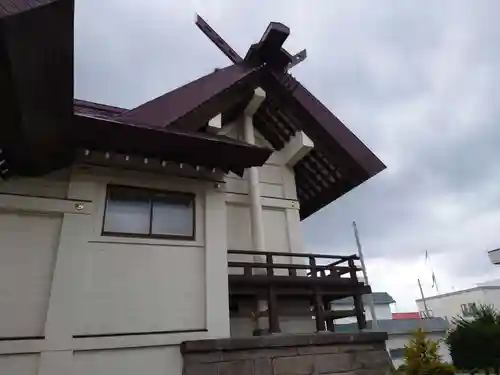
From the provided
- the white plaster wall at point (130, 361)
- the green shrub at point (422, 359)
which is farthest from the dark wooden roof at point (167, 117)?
the green shrub at point (422, 359)

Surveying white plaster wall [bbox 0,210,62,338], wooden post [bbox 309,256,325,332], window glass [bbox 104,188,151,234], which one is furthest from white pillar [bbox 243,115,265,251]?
white plaster wall [bbox 0,210,62,338]

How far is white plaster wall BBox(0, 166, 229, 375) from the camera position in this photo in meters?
4.00

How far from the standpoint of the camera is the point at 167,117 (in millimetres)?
5426

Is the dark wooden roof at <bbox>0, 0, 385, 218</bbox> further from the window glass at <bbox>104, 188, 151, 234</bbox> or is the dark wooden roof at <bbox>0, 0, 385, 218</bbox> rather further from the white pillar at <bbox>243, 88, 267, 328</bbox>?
the window glass at <bbox>104, 188, 151, 234</bbox>

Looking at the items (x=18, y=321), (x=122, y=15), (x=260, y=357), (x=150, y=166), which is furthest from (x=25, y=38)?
(x=122, y=15)

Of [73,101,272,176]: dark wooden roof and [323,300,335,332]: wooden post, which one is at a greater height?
[73,101,272,176]: dark wooden roof

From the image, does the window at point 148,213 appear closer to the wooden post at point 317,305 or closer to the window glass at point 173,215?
the window glass at point 173,215

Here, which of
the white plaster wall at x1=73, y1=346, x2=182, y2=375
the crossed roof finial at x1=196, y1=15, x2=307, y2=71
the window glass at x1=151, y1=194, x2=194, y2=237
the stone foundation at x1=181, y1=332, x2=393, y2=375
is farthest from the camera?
the crossed roof finial at x1=196, y1=15, x2=307, y2=71

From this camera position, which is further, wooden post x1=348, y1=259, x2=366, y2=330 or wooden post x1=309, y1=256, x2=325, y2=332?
wooden post x1=348, y1=259, x2=366, y2=330

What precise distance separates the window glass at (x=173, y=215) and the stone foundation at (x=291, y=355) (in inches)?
62.4

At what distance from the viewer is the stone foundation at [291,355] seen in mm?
4375

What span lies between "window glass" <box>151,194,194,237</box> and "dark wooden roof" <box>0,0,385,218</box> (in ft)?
2.22

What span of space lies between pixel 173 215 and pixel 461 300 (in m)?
32.0

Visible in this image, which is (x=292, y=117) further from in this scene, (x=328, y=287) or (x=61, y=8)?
(x=61, y=8)
